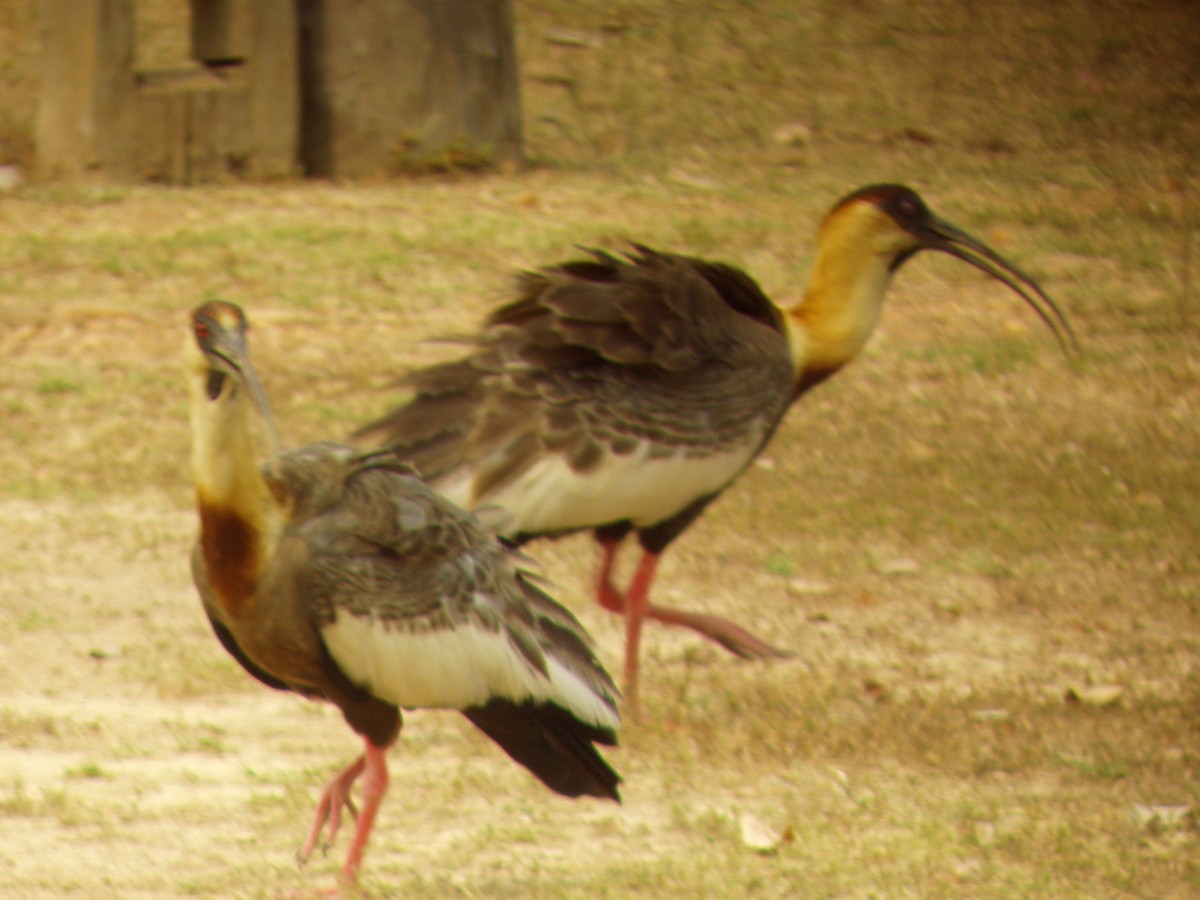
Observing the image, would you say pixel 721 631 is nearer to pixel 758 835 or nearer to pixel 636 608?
pixel 636 608

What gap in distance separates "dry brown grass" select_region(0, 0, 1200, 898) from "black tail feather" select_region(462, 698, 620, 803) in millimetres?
222

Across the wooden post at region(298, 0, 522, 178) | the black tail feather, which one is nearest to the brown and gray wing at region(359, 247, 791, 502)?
the black tail feather

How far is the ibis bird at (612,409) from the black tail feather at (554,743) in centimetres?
81

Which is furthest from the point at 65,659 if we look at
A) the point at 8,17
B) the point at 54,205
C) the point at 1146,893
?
the point at 8,17

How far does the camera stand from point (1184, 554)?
22.1 feet

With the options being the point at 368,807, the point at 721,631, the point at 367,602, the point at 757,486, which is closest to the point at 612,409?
the point at 721,631

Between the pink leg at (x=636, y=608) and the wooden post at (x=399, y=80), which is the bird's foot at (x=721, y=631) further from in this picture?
the wooden post at (x=399, y=80)

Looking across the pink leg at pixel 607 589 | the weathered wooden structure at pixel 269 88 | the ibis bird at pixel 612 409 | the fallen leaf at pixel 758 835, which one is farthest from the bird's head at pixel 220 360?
the weathered wooden structure at pixel 269 88

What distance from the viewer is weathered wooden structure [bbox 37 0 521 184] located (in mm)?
9430

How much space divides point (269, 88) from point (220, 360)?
19.5 ft

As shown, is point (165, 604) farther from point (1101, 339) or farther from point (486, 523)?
point (1101, 339)

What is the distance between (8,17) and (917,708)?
8.27 metres

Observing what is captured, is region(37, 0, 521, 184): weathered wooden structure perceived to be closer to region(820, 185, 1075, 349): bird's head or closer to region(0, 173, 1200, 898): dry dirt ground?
region(0, 173, 1200, 898): dry dirt ground

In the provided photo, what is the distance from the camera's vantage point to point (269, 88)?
9.48 meters
